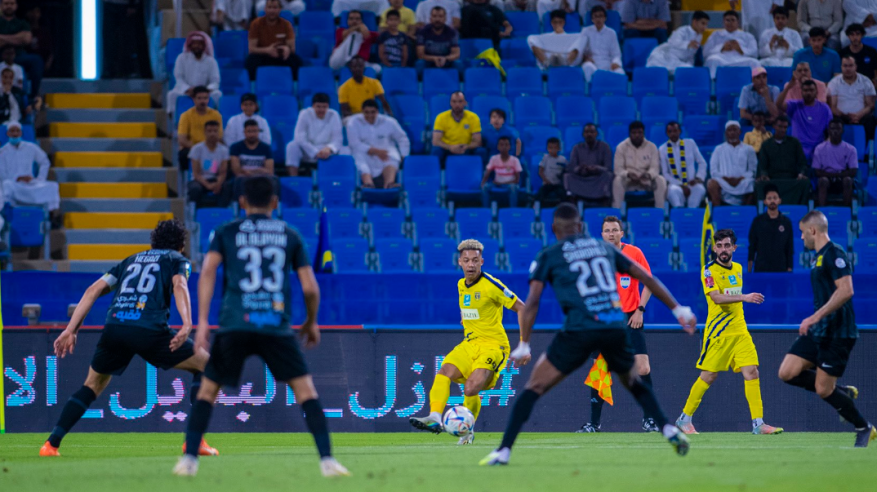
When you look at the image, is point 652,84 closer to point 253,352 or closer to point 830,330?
point 830,330

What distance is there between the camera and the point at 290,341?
690 cm

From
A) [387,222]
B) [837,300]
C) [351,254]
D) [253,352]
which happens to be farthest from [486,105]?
[253,352]

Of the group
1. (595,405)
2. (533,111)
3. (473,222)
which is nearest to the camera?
(595,405)

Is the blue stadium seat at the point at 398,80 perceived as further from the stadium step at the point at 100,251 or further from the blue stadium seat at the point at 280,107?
the stadium step at the point at 100,251

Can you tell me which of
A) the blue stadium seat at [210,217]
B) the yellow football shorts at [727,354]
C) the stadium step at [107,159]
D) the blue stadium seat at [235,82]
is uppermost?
the blue stadium seat at [235,82]

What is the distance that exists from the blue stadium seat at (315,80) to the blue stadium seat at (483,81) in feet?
7.83

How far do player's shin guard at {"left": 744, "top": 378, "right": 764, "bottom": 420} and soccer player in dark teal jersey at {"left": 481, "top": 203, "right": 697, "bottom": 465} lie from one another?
485 centimetres

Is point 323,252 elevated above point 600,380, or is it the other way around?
point 323,252

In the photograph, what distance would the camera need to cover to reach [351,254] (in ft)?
51.7

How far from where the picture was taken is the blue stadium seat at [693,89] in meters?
19.7

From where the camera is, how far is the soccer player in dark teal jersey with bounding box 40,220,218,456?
9.20 meters

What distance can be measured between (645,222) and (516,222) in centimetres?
199

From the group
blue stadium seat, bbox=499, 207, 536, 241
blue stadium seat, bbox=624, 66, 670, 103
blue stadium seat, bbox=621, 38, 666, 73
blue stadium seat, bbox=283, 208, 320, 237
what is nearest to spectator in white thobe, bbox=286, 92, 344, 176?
blue stadium seat, bbox=283, 208, 320, 237

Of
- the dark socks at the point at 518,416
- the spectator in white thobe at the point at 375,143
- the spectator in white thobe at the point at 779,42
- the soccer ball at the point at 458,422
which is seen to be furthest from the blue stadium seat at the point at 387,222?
the dark socks at the point at 518,416
